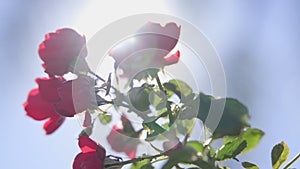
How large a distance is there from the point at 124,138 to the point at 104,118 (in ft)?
0.32

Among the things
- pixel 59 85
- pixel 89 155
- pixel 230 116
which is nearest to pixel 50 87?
pixel 59 85

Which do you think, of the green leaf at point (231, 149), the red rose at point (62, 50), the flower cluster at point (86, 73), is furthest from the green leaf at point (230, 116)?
the red rose at point (62, 50)

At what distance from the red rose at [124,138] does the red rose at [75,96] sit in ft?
0.34

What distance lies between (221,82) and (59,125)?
0.99 feet

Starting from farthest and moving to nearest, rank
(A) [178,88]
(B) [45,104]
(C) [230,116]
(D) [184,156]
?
→ 1. (B) [45,104]
2. (A) [178,88]
3. (C) [230,116]
4. (D) [184,156]

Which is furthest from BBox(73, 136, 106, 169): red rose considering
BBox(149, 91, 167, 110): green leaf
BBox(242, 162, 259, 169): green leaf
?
BBox(242, 162, 259, 169): green leaf

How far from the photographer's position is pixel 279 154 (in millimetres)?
900

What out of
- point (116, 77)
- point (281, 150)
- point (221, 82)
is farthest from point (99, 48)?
point (281, 150)

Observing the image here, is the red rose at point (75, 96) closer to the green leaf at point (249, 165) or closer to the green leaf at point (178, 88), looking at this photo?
the green leaf at point (178, 88)

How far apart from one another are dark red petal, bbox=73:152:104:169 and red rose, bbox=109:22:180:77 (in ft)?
0.44

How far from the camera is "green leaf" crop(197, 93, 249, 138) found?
784 millimetres

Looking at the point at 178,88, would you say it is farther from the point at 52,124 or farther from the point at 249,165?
the point at 52,124

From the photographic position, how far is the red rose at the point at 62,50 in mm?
927

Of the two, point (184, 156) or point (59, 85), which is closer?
point (184, 156)
